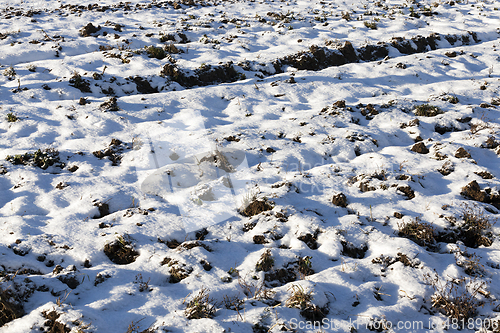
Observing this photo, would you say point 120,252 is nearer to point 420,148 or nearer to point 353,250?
point 353,250

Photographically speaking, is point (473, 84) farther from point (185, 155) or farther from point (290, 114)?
point (185, 155)

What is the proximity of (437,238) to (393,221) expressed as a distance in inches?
21.0

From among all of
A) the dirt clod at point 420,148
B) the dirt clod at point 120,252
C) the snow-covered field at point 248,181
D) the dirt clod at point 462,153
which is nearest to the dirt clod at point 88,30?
the snow-covered field at point 248,181

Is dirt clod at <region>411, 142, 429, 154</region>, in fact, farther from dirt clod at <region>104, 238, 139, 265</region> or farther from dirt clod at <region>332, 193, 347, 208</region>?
dirt clod at <region>104, 238, 139, 265</region>

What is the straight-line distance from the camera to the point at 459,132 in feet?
18.6

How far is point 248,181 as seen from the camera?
15.4ft

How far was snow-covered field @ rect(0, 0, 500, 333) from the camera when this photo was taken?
2.88 m

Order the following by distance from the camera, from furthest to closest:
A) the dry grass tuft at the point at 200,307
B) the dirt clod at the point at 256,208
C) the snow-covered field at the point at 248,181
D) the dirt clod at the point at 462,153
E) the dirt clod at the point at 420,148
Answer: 1. the dirt clod at the point at 420,148
2. the dirt clod at the point at 462,153
3. the dirt clod at the point at 256,208
4. the snow-covered field at the point at 248,181
5. the dry grass tuft at the point at 200,307

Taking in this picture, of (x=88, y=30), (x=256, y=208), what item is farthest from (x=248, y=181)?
(x=88, y=30)

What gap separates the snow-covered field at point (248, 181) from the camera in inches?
113

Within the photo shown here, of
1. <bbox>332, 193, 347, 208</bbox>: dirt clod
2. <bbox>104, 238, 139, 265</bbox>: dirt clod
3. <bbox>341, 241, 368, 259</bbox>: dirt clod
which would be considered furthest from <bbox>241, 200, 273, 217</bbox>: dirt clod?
<bbox>104, 238, 139, 265</bbox>: dirt clod

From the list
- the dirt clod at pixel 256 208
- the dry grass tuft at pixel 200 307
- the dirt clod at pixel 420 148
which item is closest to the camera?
the dry grass tuft at pixel 200 307

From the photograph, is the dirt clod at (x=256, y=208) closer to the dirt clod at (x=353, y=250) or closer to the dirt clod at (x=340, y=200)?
the dirt clod at (x=340, y=200)

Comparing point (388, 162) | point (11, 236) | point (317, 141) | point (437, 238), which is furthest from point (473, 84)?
point (11, 236)
